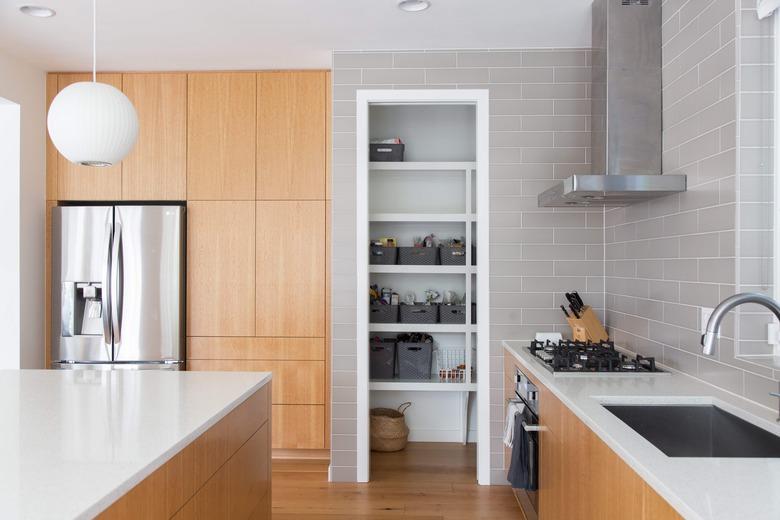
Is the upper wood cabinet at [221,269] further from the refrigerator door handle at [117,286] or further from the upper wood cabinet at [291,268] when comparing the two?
the refrigerator door handle at [117,286]

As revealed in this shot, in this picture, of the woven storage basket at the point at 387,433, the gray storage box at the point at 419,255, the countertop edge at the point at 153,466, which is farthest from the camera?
the woven storage basket at the point at 387,433

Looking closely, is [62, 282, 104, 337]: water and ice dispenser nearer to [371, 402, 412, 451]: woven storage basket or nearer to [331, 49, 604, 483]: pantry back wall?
[331, 49, 604, 483]: pantry back wall

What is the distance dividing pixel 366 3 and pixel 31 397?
231 cm

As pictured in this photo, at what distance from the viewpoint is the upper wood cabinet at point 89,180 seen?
4168 mm

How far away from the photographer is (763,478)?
1.39 m

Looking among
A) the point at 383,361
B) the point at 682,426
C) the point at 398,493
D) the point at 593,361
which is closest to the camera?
the point at 682,426

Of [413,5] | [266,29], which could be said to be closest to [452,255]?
[413,5]

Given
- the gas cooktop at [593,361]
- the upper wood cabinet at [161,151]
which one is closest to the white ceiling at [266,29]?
the upper wood cabinet at [161,151]

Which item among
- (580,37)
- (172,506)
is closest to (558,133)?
(580,37)

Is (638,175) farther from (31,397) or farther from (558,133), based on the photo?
(31,397)

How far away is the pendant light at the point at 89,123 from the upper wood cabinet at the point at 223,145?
198 centimetres

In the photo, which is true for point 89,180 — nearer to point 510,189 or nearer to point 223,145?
point 223,145

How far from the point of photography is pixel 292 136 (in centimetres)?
412

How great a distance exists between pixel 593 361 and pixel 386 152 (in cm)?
209
